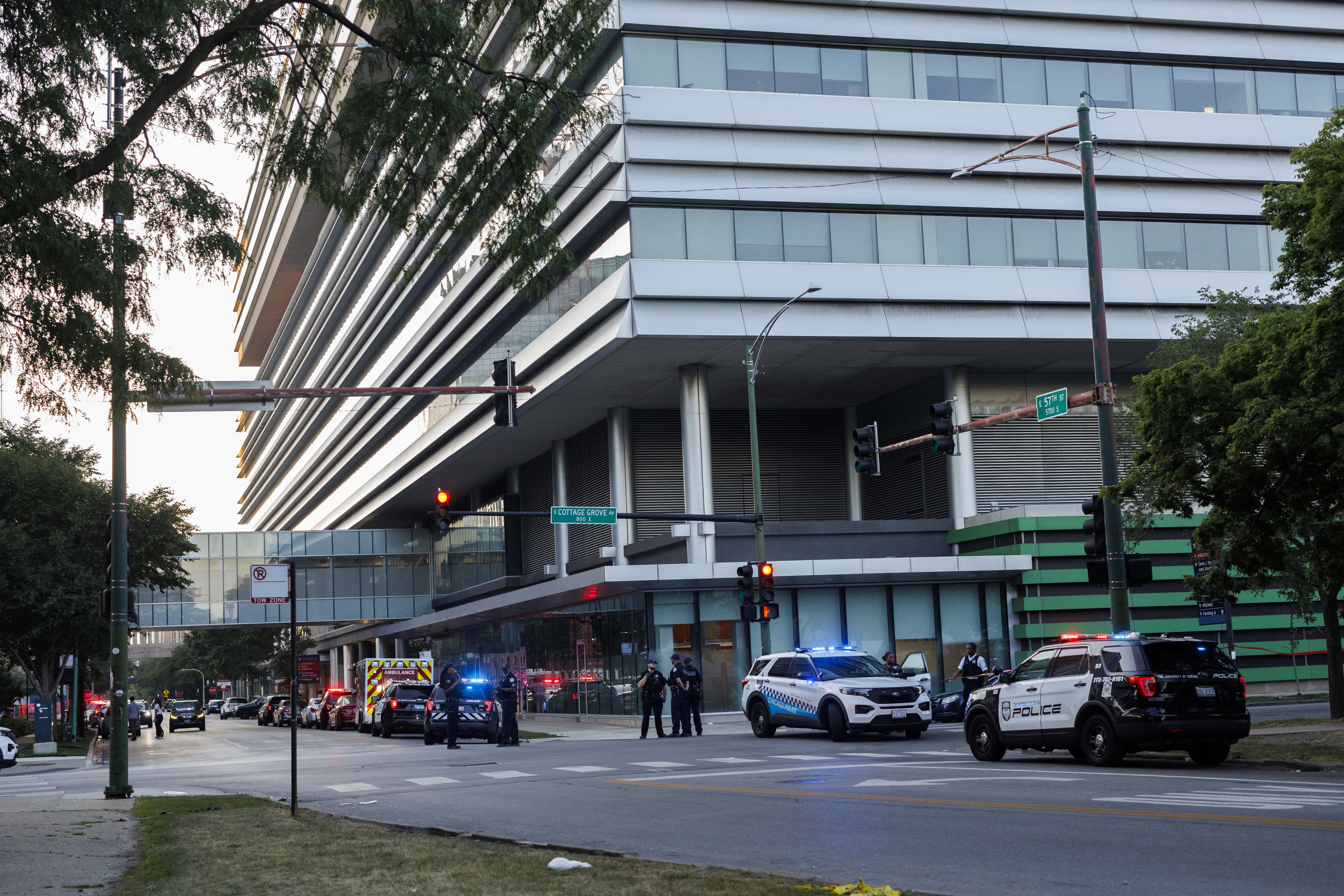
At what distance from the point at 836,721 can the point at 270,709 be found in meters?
48.8

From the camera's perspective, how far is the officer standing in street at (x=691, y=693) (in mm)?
30719

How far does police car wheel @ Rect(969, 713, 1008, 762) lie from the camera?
789 inches

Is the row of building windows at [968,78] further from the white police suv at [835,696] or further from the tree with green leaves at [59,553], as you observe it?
the tree with green leaves at [59,553]

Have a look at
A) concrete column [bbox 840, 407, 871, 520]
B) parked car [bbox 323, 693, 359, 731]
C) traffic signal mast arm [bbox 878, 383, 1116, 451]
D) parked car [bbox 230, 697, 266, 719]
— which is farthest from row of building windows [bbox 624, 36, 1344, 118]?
parked car [bbox 230, 697, 266, 719]

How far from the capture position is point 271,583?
14.8m

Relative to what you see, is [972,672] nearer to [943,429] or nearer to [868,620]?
[943,429]

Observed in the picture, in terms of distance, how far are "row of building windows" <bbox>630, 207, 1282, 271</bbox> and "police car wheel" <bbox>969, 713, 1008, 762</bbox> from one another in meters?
21.5

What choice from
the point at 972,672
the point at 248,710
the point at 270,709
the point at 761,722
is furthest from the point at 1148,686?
the point at 248,710

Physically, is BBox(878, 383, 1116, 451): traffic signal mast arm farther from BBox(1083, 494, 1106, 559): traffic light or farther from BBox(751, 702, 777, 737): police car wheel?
BBox(751, 702, 777, 737): police car wheel

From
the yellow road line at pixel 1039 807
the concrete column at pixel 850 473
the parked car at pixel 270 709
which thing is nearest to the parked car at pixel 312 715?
the parked car at pixel 270 709

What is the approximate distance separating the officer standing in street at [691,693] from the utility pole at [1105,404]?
Answer: 11.3 metres

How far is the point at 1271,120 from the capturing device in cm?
4391

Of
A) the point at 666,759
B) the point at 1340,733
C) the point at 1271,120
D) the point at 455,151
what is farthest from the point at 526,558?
the point at 455,151

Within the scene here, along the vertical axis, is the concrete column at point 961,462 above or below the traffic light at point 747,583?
above
